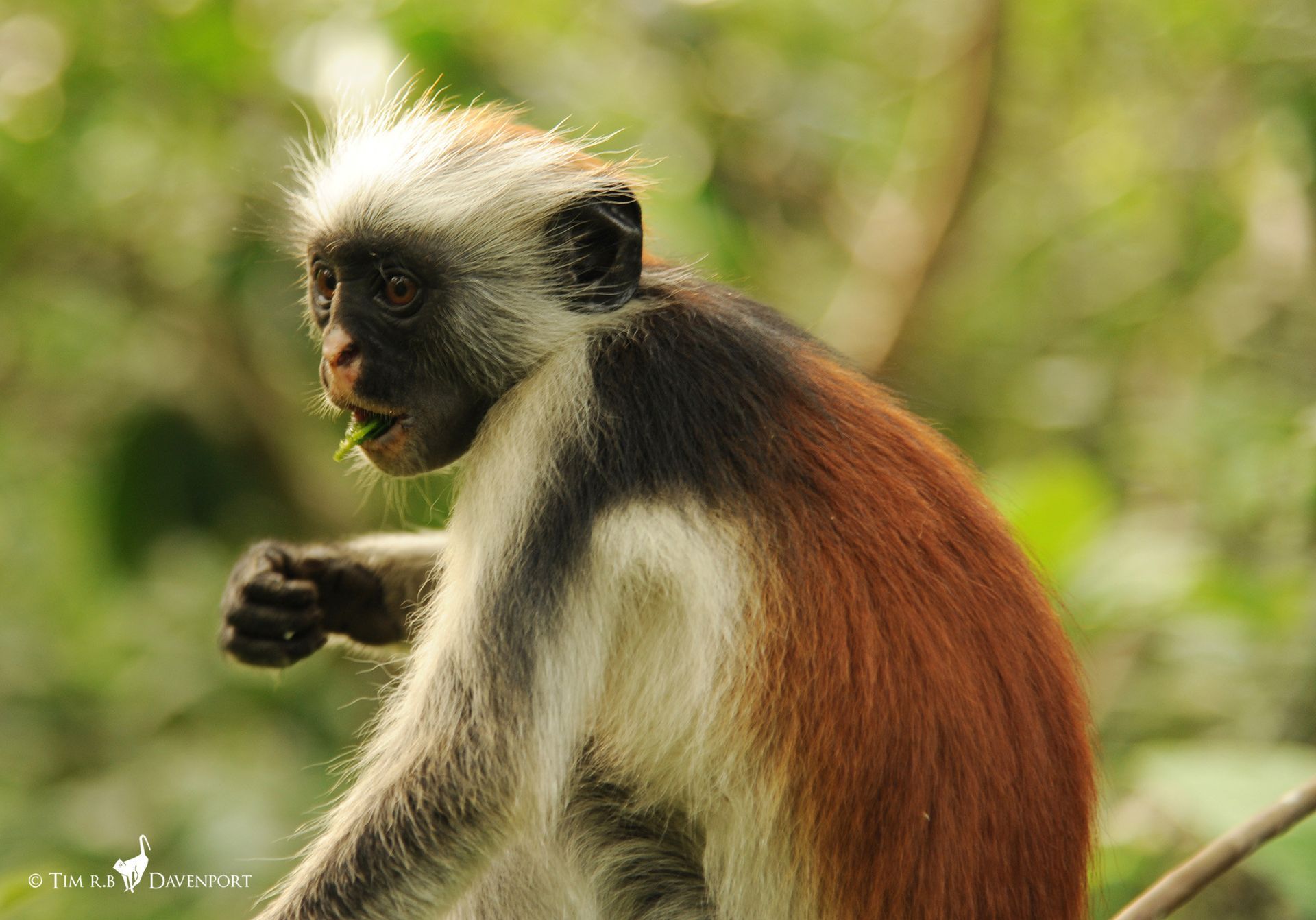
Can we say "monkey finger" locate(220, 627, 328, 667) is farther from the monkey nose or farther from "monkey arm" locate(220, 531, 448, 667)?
the monkey nose

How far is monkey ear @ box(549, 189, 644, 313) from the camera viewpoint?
3.43 metres

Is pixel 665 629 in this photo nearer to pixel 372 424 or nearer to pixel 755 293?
pixel 372 424

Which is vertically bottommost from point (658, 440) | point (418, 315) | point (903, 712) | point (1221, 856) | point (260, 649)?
point (1221, 856)

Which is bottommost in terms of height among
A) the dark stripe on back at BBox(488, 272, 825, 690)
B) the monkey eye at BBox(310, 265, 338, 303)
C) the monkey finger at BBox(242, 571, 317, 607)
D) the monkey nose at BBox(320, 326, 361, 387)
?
the dark stripe on back at BBox(488, 272, 825, 690)

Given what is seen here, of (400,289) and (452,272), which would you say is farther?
(452,272)

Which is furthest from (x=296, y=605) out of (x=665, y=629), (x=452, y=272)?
(x=665, y=629)

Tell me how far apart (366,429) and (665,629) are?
0.99m

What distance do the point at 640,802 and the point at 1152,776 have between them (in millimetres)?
1840

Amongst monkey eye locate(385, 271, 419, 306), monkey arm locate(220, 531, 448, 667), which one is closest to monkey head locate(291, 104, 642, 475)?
Answer: monkey eye locate(385, 271, 419, 306)

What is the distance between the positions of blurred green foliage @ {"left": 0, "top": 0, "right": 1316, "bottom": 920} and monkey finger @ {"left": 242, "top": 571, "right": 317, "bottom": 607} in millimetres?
1163

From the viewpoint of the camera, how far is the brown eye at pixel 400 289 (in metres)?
3.45

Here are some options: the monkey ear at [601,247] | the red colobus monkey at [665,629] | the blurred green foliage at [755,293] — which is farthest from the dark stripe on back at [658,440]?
the blurred green foliage at [755,293]

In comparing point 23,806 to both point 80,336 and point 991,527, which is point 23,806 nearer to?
point 80,336

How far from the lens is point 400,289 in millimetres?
3469
